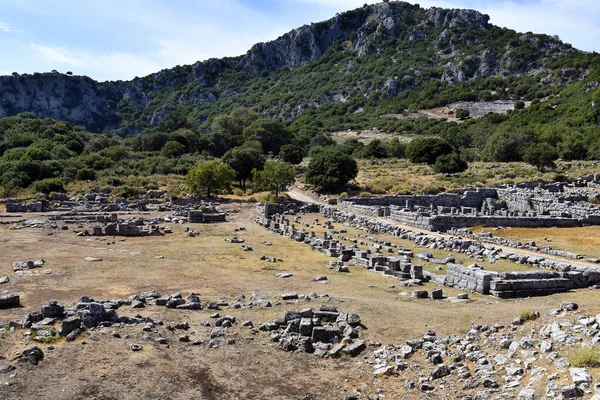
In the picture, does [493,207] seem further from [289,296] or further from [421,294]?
[289,296]

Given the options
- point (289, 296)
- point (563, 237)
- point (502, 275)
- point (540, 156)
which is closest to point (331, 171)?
point (563, 237)

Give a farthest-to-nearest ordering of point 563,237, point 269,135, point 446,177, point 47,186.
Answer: point 269,135 → point 446,177 → point 47,186 → point 563,237

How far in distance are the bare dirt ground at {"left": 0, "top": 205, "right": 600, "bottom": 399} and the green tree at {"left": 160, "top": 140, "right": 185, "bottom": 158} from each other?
4888cm

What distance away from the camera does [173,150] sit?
75.1 meters

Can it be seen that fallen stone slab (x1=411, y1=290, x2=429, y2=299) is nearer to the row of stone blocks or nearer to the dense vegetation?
→ the row of stone blocks

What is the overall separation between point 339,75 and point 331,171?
9612 centimetres

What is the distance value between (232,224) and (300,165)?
1377 inches

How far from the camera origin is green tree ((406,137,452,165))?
65.5 metres

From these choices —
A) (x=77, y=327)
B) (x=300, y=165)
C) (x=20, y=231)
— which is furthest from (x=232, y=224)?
(x=300, y=165)

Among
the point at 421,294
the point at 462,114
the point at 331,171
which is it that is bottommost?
the point at 421,294

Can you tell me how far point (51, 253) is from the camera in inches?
977

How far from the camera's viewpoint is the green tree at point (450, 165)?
193 ft

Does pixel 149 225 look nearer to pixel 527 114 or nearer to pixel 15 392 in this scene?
pixel 15 392

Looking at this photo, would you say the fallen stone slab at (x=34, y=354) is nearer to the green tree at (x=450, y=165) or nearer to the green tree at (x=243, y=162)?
the green tree at (x=243, y=162)
